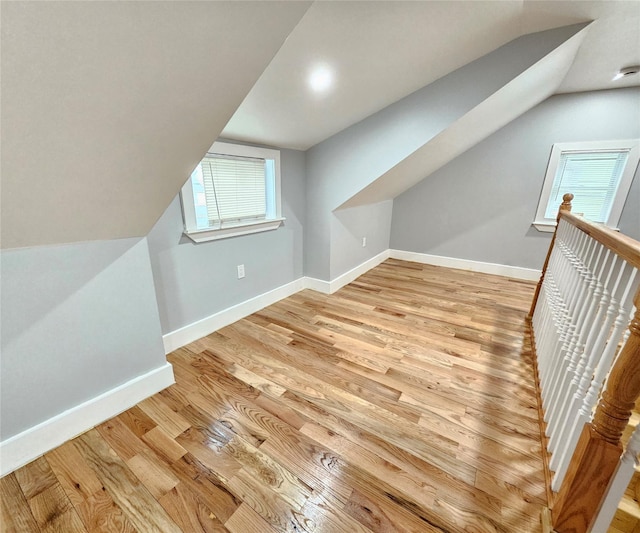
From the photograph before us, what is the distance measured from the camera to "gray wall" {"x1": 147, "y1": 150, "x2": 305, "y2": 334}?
5.90 ft

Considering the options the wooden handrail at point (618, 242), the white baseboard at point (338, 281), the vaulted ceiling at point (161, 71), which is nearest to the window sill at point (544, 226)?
the vaulted ceiling at point (161, 71)

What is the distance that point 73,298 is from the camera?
3.96 ft

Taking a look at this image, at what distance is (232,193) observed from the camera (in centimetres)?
213

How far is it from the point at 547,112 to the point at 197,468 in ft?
14.4

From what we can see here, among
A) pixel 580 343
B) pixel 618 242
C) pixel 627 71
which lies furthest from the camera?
pixel 627 71

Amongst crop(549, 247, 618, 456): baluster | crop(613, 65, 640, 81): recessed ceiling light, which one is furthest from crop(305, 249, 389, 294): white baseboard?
crop(613, 65, 640, 81): recessed ceiling light

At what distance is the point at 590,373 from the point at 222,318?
2.20 metres

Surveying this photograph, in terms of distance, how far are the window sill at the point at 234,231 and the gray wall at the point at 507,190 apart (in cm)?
235

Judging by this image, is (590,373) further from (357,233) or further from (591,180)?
(591,180)

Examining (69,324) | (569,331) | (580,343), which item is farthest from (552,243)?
(69,324)

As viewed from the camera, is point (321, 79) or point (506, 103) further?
point (506, 103)

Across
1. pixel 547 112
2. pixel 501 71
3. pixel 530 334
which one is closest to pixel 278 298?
pixel 530 334

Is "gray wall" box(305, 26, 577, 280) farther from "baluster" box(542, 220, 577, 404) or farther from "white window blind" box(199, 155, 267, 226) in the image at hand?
"baluster" box(542, 220, 577, 404)

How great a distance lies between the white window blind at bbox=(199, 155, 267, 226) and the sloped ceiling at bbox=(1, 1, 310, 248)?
815 mm
